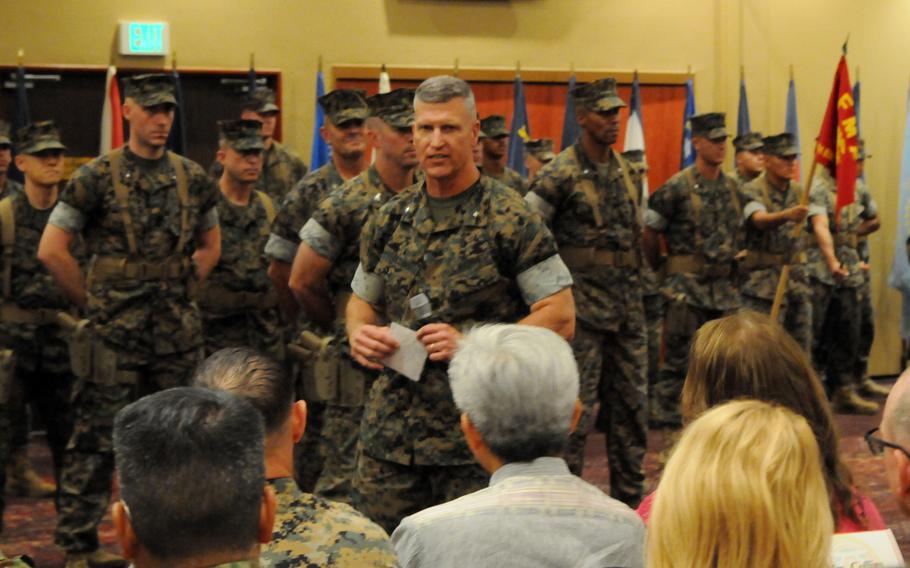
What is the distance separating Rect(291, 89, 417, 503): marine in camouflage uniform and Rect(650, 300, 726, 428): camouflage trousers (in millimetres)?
2051

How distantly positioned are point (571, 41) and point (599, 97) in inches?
175

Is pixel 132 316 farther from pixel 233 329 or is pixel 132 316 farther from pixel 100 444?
pixel 233 329

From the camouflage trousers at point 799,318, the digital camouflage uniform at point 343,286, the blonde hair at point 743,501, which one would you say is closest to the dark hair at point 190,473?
the blonde hair at point 743,501

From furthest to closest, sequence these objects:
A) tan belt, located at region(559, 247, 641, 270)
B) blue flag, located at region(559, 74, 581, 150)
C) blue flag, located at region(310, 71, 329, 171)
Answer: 1. blue flag, located at region(559, 74, 581, 150)
2. blue flag, located at region(310, 71, 329, 171)
3. tan belt, located at region(559, 247, 641, 270)

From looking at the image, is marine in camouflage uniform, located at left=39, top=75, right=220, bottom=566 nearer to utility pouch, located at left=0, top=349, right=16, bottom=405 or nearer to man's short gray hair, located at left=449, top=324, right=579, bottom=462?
utility pouch, located at left=0, top=349, right=16, bottom=405

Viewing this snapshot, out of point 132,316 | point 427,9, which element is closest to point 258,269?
point 132,316

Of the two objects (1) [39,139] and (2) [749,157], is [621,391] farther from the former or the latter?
(2) [749,157]

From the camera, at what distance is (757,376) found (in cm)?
261

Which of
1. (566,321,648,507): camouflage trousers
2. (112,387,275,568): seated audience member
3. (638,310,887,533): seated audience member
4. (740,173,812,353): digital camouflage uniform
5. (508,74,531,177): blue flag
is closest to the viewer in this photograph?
(112,387,275,568): seated audience member

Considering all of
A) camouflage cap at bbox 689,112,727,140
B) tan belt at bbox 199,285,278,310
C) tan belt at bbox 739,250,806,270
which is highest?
camouflage cap at bbox 689,112,727,140

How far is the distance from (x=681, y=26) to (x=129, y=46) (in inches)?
167

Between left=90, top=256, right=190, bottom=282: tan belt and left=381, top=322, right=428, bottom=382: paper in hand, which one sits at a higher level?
left=90, top=256, right=190, bottom=282: tan belt

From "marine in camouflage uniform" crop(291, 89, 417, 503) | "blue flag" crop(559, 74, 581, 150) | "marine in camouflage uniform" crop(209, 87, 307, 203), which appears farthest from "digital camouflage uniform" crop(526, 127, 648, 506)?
"blue flag" crop(559, 74, 581, 150)

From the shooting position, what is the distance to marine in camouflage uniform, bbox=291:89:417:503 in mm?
4488
